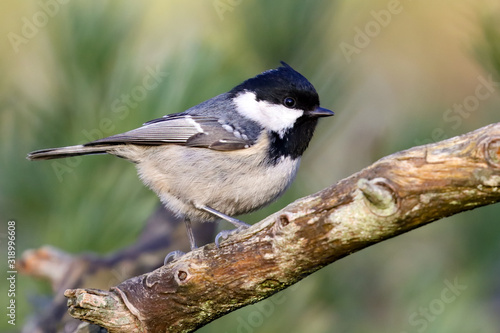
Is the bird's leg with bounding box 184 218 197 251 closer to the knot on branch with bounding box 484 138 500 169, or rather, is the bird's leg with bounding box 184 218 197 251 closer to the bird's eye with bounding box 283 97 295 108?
the bird's eye with bounding box 283 97 295 108

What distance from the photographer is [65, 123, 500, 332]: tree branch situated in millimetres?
1070

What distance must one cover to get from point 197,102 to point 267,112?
400 millimetres

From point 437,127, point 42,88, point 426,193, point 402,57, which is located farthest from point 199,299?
point 402,57

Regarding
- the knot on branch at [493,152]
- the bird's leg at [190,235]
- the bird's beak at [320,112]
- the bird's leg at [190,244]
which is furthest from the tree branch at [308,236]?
the bird's beak at [320,112]

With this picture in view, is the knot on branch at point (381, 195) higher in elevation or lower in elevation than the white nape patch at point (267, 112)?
lower

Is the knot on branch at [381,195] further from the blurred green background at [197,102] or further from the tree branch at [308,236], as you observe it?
the blurred green background at [197,102]

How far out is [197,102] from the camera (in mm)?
1880

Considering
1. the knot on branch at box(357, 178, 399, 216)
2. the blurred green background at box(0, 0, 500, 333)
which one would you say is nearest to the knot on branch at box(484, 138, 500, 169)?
the knot on branch at box(357, 178, 399, 216)

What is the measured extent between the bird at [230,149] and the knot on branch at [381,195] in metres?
0.88

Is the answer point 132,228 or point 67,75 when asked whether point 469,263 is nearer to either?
point 132,228

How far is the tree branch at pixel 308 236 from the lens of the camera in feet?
3.51

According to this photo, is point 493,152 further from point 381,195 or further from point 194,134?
point 194,134

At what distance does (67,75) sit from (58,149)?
0.71ft

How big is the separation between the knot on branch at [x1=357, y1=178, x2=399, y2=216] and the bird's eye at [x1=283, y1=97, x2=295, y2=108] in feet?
3.53
